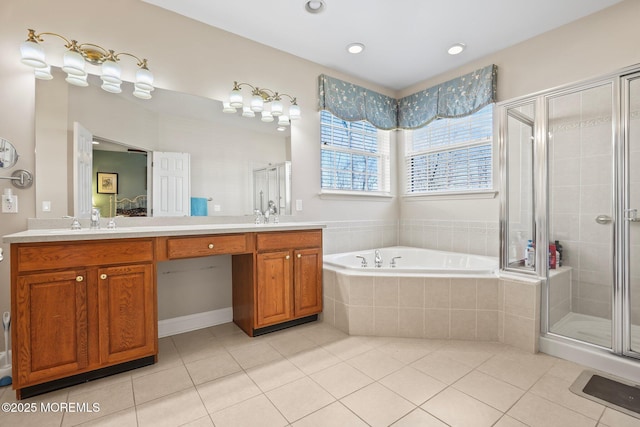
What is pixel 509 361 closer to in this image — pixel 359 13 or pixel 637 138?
pixel 637 138

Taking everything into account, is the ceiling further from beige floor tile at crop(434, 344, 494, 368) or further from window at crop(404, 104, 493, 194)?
beige floor tile at crop(434, 344, 494, 368)

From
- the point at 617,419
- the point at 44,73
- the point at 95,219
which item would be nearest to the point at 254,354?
the point at 95,219

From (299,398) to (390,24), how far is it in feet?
9.57

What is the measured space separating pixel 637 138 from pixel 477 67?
1668mm

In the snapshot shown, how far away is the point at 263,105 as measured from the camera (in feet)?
9.42

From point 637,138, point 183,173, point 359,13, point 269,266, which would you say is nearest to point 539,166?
point 637,138

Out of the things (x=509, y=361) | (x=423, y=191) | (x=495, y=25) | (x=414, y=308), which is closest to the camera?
(x=509, y=361)

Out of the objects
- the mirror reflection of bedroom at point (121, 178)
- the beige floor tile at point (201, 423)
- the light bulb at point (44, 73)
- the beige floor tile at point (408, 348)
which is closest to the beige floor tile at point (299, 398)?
the beige floor tile at point (201, 423)

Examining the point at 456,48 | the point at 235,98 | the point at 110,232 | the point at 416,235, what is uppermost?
the point at 456,48

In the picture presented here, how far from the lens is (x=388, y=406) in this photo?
1.56 meters

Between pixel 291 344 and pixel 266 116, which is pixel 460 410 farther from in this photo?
pixel 266 116

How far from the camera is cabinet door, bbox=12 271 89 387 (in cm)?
155

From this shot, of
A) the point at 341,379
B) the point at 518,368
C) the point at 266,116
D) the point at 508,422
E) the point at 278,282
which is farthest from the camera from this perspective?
the point at 266,116

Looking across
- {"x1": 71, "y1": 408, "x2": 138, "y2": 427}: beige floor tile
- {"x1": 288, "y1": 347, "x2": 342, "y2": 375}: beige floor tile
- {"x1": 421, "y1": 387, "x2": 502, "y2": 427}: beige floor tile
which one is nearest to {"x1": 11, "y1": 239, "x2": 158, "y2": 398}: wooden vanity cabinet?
{"x1": 71, "y1": 408, "x2": 138, "y2": 427}: beige floor tile
